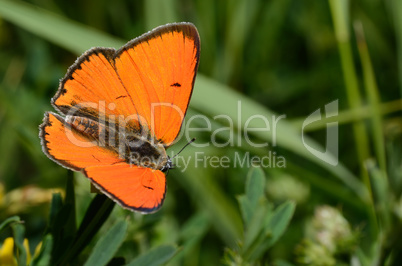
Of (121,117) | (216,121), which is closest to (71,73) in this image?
(121,117)

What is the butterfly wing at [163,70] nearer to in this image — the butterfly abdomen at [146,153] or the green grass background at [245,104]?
the butterfly abdomen at [146,153]

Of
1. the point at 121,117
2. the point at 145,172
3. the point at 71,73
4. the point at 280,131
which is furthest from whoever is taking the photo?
the point at 280,131

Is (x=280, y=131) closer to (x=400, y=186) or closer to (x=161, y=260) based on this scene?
(x=400, y=186)

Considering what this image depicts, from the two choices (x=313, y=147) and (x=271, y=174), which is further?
(x=271, y=174)

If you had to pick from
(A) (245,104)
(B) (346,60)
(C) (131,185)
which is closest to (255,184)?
(C) (131,185)

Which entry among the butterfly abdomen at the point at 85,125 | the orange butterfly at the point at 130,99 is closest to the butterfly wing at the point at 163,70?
the orange butterfly at the point at 130,99
